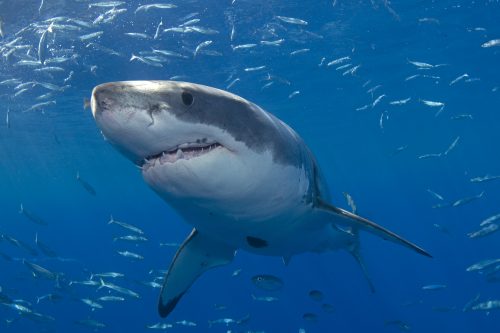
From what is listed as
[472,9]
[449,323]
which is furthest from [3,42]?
[449,323]

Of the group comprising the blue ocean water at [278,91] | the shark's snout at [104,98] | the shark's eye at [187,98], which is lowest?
the blue ocean water at [278,91]

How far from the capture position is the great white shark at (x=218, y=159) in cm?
223

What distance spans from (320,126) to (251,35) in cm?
2532

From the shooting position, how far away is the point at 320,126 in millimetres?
42000

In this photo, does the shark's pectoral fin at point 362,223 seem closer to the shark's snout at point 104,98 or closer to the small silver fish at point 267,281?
the shark's snout at point 104,98

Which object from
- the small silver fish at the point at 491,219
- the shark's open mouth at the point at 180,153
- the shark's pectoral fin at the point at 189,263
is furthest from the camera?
the small silver fish at the point at 491,219

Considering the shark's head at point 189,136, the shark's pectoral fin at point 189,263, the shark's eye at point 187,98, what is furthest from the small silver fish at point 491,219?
the shark's eye at point 187,98

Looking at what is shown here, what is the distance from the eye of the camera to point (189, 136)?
8.04 ft

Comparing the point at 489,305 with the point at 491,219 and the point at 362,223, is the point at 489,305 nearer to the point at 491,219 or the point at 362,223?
the point at 491,219

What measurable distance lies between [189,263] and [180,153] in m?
3.12

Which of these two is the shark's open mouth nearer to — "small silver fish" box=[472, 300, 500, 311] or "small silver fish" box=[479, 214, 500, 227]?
"small silver fish" box=[472, 300, 500, 311]

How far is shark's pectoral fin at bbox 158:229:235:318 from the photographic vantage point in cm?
514

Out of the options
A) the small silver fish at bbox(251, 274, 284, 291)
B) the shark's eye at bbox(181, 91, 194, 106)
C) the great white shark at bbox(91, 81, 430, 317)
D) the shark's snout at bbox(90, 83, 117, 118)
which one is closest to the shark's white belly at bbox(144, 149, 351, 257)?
the great white shark at bbox(91, 81, 430, 317)

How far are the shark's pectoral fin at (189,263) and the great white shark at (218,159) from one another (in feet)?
3.07
